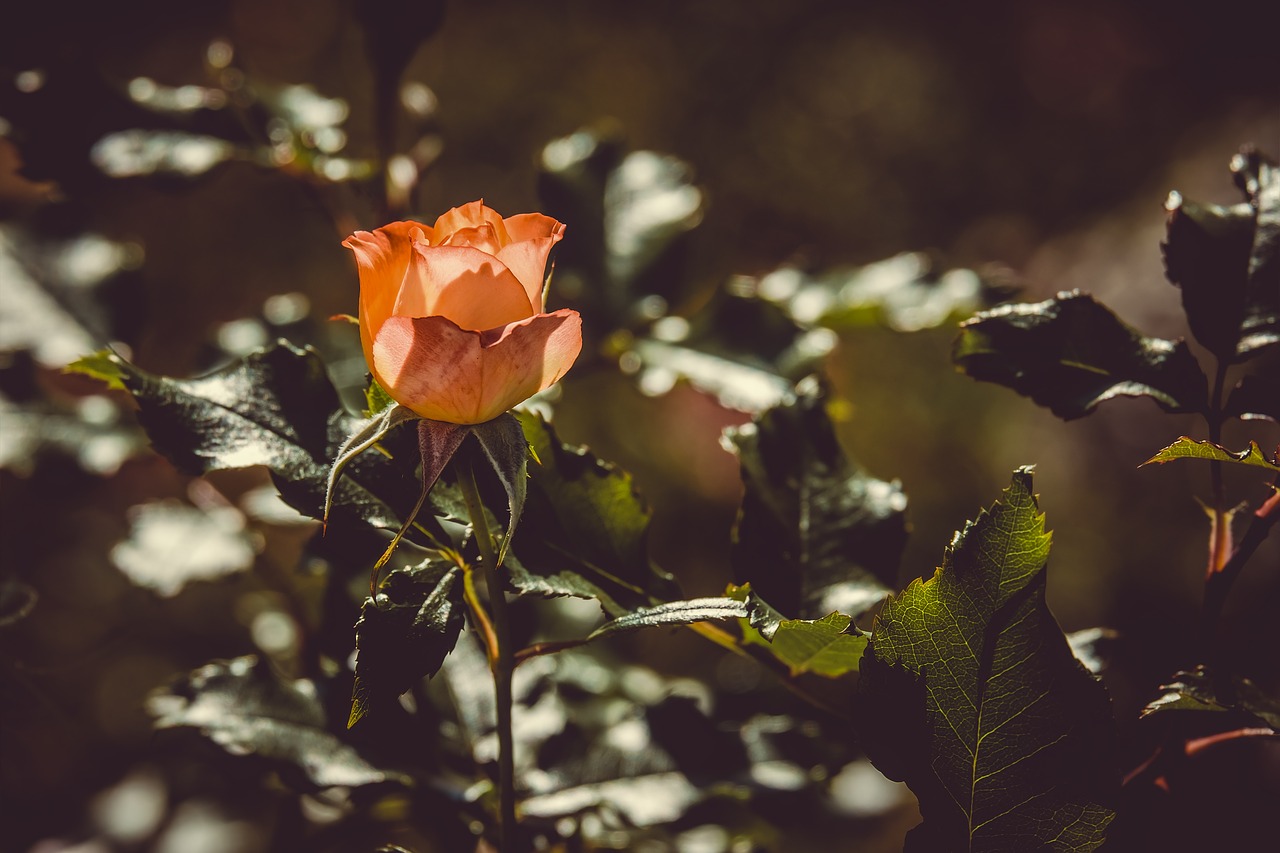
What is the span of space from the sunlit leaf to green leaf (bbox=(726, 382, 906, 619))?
0.51m

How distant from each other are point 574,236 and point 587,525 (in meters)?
0.49

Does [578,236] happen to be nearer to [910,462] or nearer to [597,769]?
[597,769]

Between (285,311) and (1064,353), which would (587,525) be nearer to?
(1064,353)

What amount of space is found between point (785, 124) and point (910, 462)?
4.55 ft

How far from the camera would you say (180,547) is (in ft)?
2.94

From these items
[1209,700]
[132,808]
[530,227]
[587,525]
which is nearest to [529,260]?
[530,227]

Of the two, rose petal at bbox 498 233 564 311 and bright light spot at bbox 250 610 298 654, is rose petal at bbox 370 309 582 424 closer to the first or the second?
rose petal at bbox 498 233 564 311

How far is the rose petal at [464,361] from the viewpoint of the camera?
42 centimetres

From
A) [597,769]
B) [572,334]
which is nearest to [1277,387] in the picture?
[572,334]

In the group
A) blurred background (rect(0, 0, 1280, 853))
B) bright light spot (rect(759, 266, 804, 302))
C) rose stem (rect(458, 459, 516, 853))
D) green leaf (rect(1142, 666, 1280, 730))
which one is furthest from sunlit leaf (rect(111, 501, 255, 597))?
green leaf (rect(1142, 666, 1280, 730))

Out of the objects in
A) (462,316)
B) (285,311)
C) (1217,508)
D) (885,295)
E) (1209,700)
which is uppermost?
(285,311)

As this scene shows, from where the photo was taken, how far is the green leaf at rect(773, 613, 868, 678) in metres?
0.46

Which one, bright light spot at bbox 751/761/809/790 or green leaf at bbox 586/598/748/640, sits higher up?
green leaf at bbox 586/598/748/640

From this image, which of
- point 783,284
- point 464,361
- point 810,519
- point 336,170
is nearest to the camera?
point 464,361
